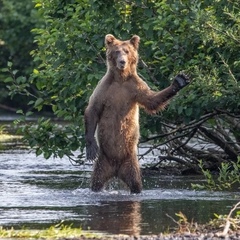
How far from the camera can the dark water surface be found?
870 centimetres

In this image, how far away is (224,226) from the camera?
26.1ft

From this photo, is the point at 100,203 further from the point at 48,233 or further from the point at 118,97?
the point at 48,233

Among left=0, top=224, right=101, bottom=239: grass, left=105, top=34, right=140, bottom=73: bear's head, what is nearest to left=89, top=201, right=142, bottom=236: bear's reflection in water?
left=0, top=224, right=101, bottom=239: grass

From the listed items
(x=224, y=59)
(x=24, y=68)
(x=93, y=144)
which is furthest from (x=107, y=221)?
(x=24, y=68)

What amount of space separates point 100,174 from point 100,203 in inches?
36.0

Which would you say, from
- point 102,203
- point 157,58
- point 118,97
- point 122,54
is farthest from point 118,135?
point 157,58

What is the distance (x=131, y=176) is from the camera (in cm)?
1094

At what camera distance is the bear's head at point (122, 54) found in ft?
35.5

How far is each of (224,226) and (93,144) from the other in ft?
10.3

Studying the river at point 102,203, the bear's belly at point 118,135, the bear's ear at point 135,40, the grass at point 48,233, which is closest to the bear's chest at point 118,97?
the bear's belly at point 118,135

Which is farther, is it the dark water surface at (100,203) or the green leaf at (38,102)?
the green leaf at (38,102)

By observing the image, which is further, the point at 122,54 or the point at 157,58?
the point at 157,58

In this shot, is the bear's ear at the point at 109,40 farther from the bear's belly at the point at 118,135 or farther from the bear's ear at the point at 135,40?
the bear's belly at the point at 118,135

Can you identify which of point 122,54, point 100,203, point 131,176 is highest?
point 122,54
